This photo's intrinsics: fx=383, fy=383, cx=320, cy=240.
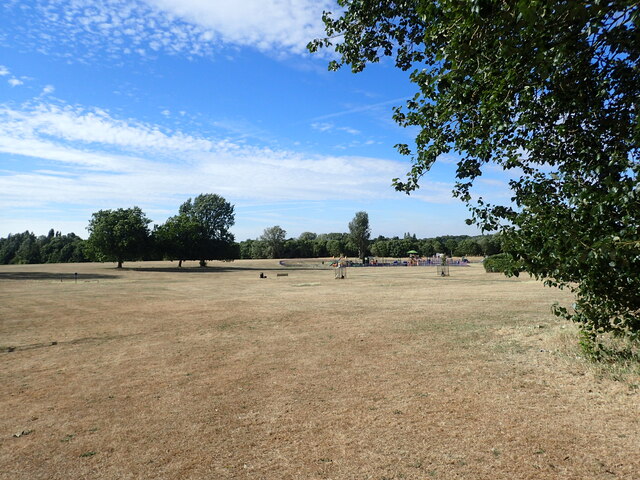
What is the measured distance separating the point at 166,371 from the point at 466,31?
7.87 meters

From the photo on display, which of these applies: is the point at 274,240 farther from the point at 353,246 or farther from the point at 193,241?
the point at 193,241

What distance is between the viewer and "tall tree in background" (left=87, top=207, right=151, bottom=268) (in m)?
51.7

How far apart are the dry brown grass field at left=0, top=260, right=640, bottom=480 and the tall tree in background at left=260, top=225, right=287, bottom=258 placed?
87.6m

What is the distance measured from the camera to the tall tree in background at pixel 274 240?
99.6 meters

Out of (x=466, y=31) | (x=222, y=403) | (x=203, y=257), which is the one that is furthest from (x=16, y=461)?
(x=203, y=257)

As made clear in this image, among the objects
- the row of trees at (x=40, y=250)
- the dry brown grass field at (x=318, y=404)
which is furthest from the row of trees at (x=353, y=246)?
the dry brown grass field at (x=318, y=404)

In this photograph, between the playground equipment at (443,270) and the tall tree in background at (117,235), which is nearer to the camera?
the playground equipment at (443,270)

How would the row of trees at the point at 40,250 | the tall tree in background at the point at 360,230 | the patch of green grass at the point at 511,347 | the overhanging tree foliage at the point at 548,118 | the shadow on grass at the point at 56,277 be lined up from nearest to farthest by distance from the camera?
1. the overhanging tree foliage at the point at 548,118
2. the patch of green grass at the point at 511,347
3. the shadow on grass at the point at 56,277
4. the row of trees at the point at 40,250
5. the tall tree in background at the point at 360,230

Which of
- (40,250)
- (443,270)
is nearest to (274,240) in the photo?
(40,250)

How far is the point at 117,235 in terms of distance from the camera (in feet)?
170

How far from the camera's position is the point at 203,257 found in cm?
6094

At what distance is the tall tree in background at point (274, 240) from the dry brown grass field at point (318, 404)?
3448 inches

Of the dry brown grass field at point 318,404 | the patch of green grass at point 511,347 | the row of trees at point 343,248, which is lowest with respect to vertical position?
the dry brown grass field at point 318,404

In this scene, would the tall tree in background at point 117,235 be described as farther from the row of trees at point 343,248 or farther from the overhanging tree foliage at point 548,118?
the overhanging tree foliage at point 548,118
